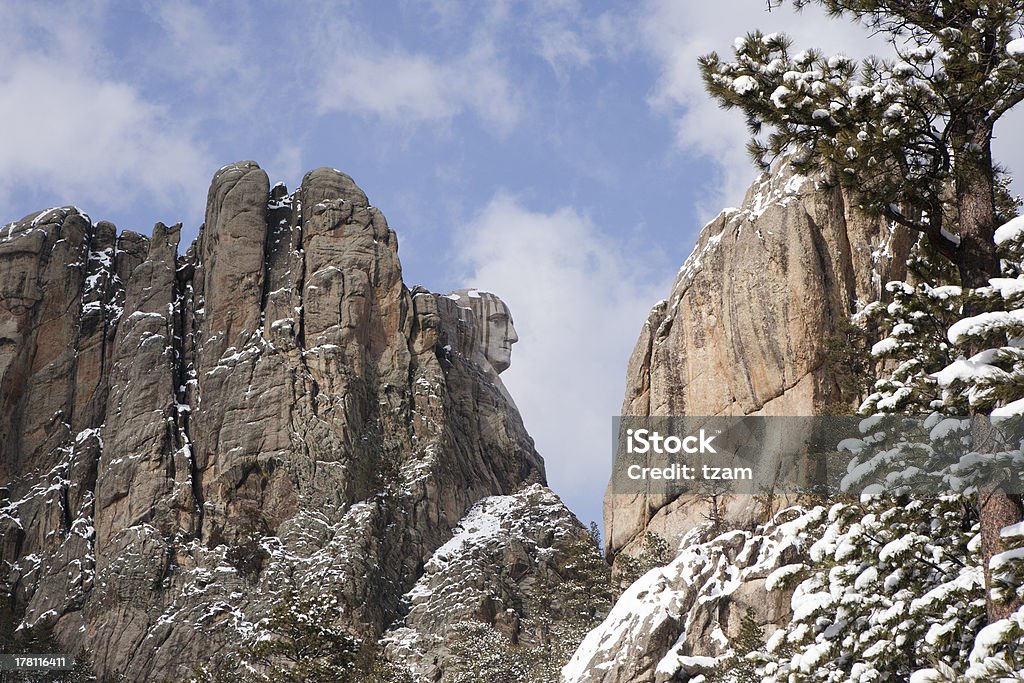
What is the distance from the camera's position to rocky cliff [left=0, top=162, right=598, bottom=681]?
2534 inches

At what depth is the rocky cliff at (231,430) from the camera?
211 ft

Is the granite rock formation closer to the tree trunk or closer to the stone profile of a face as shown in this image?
the tree trunk

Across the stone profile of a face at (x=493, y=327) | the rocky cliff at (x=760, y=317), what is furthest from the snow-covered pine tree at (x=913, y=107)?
the stone profile of a face at (x=493, y=327)

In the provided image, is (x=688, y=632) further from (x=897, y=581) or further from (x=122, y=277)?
(x=122, y=277)

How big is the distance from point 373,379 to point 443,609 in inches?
685

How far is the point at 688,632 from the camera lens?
3494cm

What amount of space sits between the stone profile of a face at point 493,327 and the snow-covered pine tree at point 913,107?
278 ft

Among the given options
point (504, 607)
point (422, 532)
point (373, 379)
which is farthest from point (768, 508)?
point (373, 379)

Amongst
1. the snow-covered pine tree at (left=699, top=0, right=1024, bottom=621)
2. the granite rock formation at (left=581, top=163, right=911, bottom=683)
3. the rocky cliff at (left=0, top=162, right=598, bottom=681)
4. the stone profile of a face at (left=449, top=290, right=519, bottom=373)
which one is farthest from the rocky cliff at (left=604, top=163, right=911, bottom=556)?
the stone profile of a face at (left=449, top=290, right=519, bottom=373)

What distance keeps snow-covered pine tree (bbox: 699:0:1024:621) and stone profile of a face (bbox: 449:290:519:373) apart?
8462 centimetres

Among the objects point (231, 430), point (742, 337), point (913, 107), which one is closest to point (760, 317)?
point (742, 337)

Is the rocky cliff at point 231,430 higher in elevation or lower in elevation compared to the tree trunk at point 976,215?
higher

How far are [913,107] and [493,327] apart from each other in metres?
86.8

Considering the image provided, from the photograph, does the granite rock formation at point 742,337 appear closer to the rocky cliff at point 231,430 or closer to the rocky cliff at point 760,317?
the rocky cliff at point 760,317
